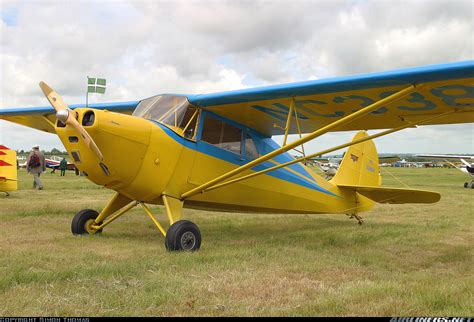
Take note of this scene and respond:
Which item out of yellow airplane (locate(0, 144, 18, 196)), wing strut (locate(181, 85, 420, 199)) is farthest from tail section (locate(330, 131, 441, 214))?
yellow airplane (locate(0, 144, 18, 196))

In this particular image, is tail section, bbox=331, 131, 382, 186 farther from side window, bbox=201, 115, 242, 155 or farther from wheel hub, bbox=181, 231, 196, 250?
wheel hub, bbox=181, 231, 196, 250

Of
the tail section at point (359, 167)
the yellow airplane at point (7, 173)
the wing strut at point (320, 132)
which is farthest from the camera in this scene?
the yellow airplane at point (7, 173)

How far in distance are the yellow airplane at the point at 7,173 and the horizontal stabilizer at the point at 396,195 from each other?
35.1 feet

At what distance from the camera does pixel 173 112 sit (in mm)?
6531

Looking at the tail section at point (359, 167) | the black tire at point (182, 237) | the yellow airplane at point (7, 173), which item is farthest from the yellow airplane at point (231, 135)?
the yellow airplane at point (7, 173)

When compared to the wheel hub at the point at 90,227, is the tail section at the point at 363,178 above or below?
above

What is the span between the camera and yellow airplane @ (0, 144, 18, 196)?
540 inches

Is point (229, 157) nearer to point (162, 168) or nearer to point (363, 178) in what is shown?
point (162, 168)

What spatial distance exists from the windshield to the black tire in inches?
59.2

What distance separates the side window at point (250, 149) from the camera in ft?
25.4

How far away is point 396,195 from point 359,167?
5.67ft

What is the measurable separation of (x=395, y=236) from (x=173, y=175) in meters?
4.12

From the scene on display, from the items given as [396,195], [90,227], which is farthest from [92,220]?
[396,195]

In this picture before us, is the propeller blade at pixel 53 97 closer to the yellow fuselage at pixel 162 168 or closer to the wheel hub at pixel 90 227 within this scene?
the yellow fuselage at pixel 162 168
